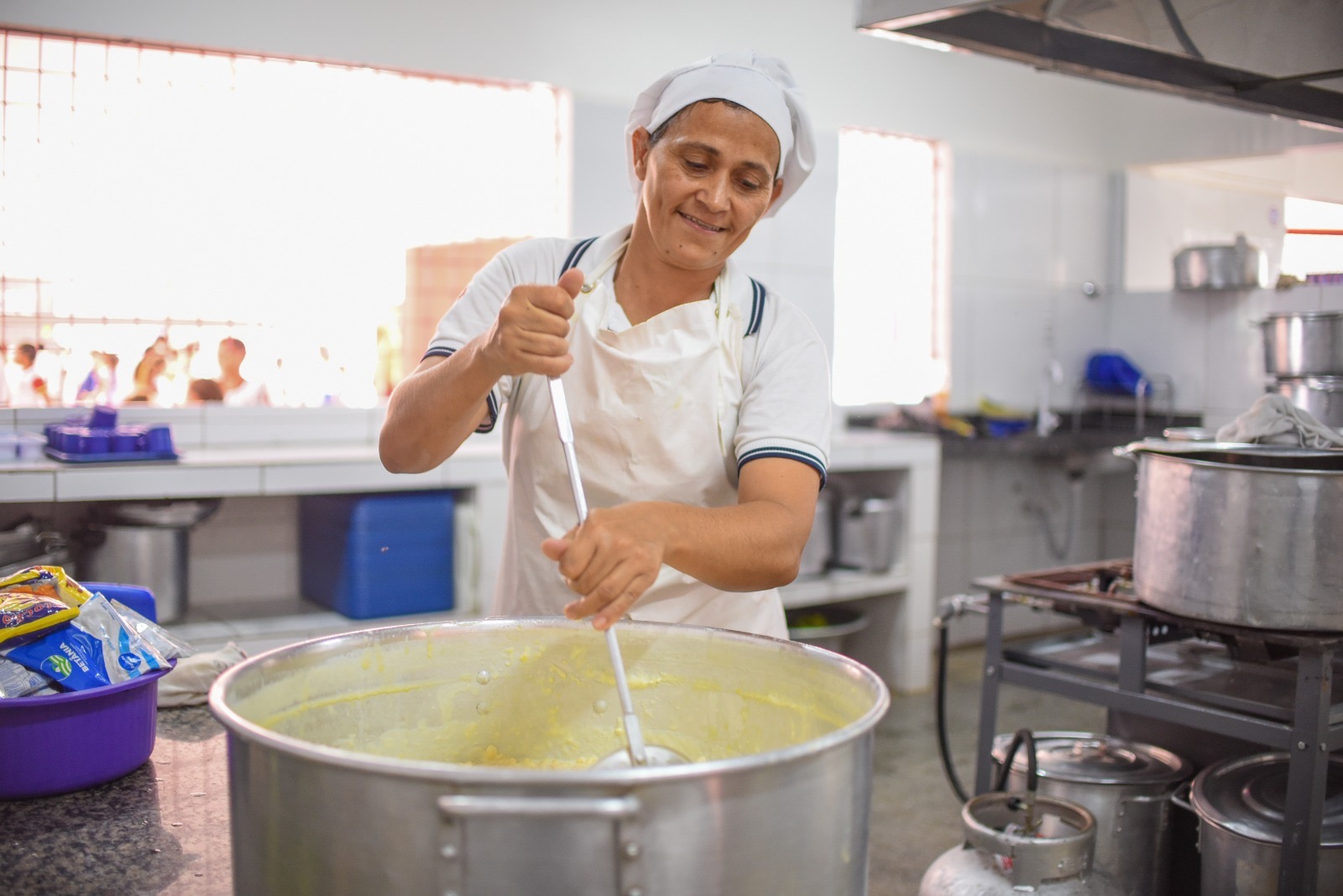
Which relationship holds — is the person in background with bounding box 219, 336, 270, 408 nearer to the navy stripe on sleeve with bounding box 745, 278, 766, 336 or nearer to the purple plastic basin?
the navy stripe on sleeve with bounding box 745, 278, 766, 336

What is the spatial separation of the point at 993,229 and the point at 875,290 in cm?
72

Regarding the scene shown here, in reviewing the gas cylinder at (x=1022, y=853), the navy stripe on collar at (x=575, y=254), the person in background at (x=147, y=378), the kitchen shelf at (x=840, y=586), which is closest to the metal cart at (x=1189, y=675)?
the gas cylinder at (x=1022, y=853)

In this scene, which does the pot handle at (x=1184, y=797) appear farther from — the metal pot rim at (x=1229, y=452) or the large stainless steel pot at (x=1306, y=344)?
the large stainless steel pot at (x=1306, y=344)

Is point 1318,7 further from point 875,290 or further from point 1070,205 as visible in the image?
point 1070,205

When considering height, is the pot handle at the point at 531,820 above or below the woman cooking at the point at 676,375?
below

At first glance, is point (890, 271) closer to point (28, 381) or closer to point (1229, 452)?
point (1229, 452)

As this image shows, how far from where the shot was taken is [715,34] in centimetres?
434

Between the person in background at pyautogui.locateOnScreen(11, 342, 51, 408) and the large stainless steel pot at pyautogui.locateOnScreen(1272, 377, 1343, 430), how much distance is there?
384cm

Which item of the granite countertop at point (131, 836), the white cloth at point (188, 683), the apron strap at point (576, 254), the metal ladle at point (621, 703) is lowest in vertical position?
the granite countertop at point (131, 836)

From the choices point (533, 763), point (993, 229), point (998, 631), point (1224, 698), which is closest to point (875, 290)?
point (993, 229)

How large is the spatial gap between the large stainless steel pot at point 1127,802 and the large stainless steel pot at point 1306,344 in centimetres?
193

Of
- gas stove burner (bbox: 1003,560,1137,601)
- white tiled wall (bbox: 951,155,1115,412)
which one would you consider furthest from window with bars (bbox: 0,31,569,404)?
gas stove burner (bbox: 1003,560,1137,601)

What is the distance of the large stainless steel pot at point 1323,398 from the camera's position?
365cm

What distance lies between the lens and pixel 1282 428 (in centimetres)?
221
